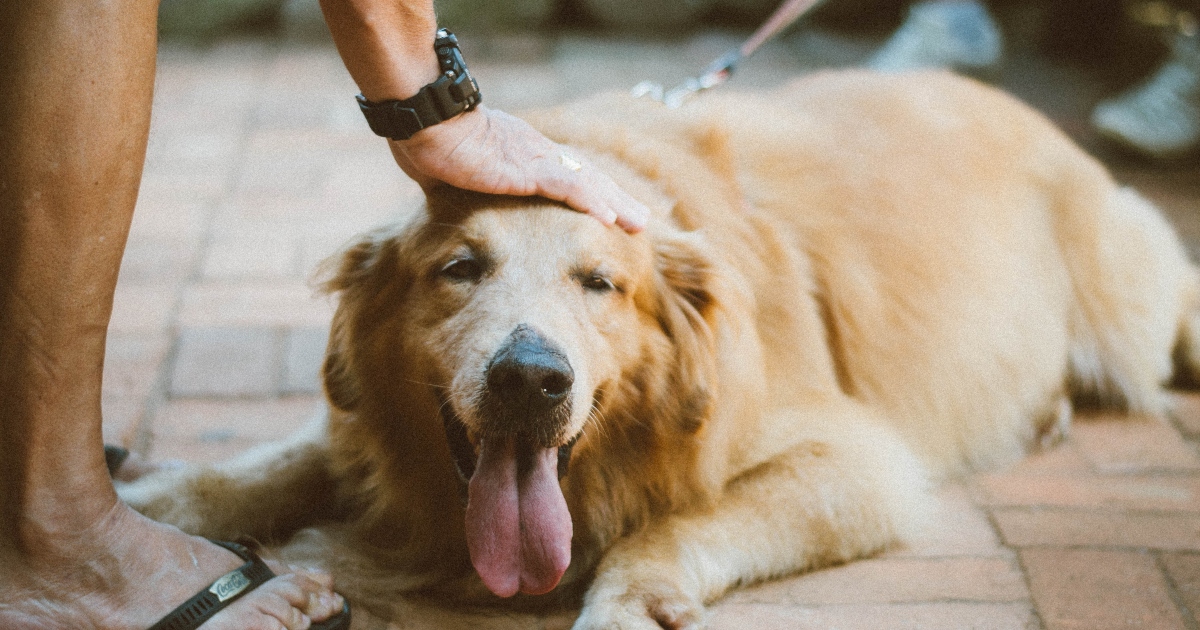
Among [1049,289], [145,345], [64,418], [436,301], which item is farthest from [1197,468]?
[145,345]

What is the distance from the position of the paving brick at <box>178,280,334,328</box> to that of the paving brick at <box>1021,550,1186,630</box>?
2342 millimetres

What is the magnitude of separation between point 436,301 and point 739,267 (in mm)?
787

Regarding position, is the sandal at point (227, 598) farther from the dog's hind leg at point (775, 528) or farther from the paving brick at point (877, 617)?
the paving brick at point (877, 617)

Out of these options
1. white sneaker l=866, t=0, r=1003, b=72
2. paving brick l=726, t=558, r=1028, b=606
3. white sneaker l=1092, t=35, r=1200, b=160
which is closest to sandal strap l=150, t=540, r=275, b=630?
paving brick l=726, t=558, r=1028, b=606

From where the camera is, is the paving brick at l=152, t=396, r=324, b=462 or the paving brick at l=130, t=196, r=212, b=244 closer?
the paving brick at l=152, t=396, r=324, b=462

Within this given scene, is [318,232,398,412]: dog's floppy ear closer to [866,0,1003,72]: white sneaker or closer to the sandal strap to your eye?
the sandal strap

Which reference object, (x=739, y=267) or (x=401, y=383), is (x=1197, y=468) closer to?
(x=739, y=267)

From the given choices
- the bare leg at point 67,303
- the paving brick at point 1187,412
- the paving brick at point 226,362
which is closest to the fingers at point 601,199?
the bare leg at point 67,303

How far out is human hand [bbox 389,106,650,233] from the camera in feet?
7.16

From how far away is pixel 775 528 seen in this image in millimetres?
2473

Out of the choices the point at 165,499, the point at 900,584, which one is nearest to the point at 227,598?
the point at 165,499

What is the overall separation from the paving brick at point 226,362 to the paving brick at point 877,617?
1.68 meters

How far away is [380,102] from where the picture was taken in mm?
2152

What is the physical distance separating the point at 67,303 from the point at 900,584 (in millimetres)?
1825
